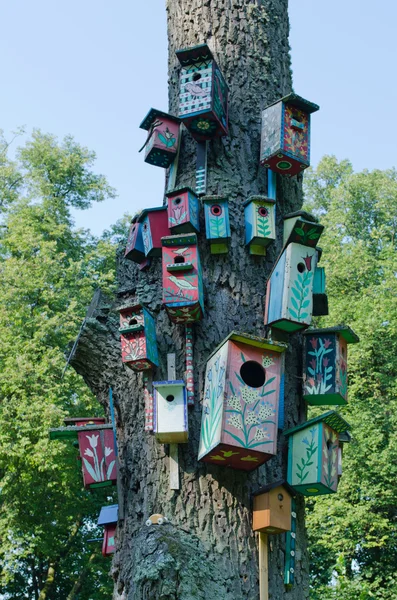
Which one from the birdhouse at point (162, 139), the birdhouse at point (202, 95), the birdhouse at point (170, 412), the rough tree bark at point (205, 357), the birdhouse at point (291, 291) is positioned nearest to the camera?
the rough tree bark at point (205, 357)

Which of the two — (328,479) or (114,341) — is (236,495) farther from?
(114,341)

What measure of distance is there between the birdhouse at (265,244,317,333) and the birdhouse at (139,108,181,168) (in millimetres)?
917

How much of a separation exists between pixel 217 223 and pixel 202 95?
0.73 metres

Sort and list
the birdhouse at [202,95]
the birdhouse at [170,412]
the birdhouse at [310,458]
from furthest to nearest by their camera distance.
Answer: the birdhouse at [202,95] < the birdhouse at [310,458] < the birdhouse at [170,412]

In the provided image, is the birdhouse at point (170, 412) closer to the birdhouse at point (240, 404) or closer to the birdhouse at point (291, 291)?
the birdhouse at point (240, 404)

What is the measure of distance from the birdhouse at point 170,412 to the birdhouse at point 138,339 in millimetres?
143

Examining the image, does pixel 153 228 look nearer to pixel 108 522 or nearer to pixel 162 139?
pixel 162 139

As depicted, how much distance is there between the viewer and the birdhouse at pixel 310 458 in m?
3.05

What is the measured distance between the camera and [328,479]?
Answer: 10.3ft

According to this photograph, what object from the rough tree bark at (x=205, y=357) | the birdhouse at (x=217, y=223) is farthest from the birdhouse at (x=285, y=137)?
the birdhouse at (x=217, y=223)

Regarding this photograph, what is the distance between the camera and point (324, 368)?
3.36 metres

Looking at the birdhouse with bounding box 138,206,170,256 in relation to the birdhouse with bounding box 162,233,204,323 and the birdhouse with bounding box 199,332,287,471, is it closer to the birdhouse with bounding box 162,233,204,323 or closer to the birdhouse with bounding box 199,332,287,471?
the birdhouse with bounding box 162,233,204,323

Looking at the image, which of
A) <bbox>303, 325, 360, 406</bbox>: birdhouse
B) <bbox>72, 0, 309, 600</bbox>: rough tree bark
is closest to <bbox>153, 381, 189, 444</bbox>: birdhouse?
<bbox>72, 0, 309, 600</bbox>: rough tree bark

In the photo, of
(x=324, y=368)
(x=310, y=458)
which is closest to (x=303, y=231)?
(x=324, y=368)
